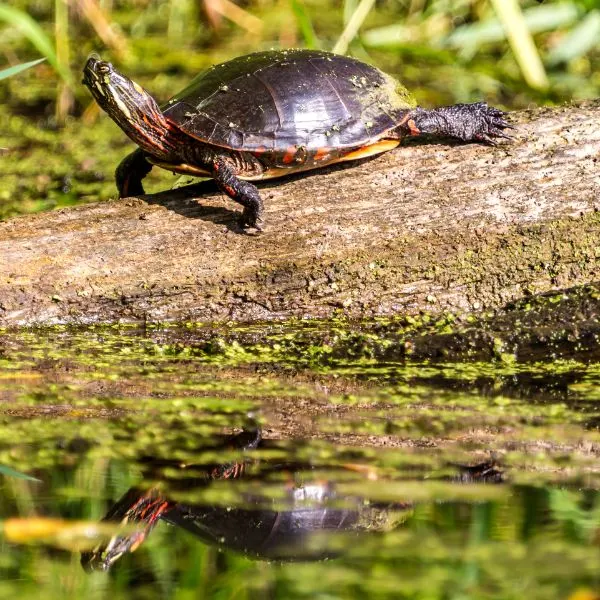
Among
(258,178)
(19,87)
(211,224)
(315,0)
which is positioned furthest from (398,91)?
(315,0)

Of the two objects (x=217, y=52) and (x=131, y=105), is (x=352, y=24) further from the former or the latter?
(x=217, y=52)

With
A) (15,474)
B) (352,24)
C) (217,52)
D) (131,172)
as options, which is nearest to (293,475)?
(15,474)

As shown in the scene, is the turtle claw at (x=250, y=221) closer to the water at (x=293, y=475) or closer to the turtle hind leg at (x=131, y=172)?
the water at (x=293, y=475)

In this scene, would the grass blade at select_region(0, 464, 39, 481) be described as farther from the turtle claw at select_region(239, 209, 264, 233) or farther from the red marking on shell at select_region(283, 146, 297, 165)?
the red marking on shell at select_region(283, 146, 297, 165)

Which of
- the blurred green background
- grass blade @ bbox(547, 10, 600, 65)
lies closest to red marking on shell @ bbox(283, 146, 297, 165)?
the blurred green background

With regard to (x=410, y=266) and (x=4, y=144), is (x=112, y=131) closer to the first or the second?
(x=4, y=144)

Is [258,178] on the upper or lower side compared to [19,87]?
lower

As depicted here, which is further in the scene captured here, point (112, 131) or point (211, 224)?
point (112, 131)
